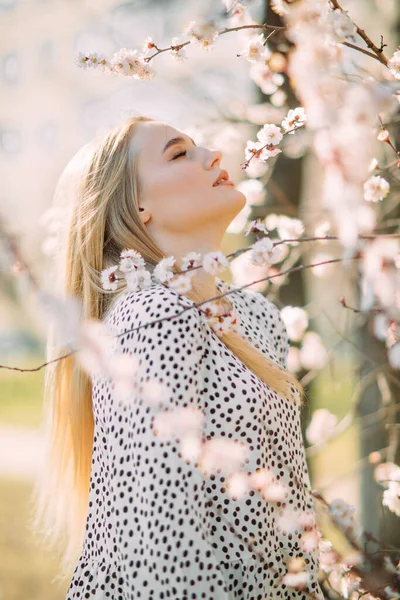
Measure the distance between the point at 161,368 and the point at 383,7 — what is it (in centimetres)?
323

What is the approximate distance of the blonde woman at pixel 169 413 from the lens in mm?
1334

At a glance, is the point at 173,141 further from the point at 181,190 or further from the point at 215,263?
the point at 215,263

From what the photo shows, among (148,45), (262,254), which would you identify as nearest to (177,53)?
(148,45)

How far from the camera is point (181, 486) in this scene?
1330 mm

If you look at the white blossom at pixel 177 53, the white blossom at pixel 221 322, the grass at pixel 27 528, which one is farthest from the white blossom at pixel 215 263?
the grass at pixel 27 528

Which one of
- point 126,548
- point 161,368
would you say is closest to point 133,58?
point 161,368

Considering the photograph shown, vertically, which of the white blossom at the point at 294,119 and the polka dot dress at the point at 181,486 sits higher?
the white blossom at the point at 294,119

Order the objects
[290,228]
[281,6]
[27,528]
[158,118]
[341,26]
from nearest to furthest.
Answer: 1. [341,26]
2. [281,6]
3. [158,118]
4. [290,228]
5. [27,528]

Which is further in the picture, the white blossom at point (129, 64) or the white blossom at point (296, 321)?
the white blossom at point (296, 321)

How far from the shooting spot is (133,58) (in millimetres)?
1587

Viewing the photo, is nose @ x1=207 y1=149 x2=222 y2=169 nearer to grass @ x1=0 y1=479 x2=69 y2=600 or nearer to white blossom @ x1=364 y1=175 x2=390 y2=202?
white blossom @ x1=364 y1=175 x2=390 y2=202

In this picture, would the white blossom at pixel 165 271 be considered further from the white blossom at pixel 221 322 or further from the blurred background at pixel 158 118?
the blurred background at pixel 158 118

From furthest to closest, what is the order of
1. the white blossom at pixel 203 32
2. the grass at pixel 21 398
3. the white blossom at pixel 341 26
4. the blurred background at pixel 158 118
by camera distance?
1. the grass at pixel 21 398
2. the blurred background at pixel 158 118
3. the white blossom at pixel 203 32
4. the white blossom at pixel 341 26

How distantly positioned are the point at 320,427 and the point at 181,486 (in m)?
1.39
